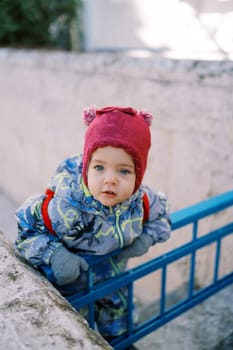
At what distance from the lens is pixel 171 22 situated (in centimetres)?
372

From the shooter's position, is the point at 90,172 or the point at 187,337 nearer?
the point at 90,172

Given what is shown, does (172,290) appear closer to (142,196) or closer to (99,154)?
(142,196)

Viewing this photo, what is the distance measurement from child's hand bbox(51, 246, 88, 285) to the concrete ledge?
150 mm

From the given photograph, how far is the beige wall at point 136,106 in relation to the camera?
2.81 metres

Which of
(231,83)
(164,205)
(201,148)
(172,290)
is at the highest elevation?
(231,83)

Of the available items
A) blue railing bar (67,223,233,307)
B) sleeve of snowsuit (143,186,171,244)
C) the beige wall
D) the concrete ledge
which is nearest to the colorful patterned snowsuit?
sleeve of snowsuit (143,186,171,244)

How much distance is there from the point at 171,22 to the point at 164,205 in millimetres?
2461

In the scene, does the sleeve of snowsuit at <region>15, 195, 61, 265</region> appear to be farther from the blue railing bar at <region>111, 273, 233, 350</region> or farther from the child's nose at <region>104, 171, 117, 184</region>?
the blue railing bar at <region>111, 273, 233, 350</region>

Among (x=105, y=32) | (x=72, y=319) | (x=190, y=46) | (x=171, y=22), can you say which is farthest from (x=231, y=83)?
(x=105, y=32)

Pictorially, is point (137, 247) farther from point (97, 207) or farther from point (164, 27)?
point (164, 27)

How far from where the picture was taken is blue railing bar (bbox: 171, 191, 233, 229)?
5.78 feet

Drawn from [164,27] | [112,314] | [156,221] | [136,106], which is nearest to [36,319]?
[156,221]

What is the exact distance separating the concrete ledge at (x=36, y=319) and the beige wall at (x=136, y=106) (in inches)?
71.2

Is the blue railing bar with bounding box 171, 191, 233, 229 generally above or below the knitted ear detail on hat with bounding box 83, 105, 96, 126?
below
